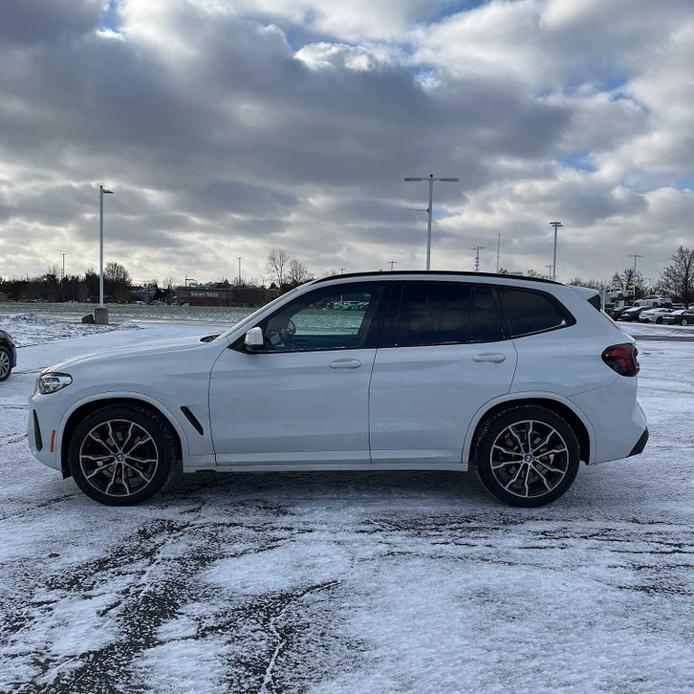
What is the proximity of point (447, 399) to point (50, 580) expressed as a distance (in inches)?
105

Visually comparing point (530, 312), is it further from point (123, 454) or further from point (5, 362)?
point (5, 362)

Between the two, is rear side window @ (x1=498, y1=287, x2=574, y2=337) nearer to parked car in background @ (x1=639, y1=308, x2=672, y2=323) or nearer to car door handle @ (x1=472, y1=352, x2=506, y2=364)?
car door handle @ (x1=472, y1=352, x2=506, y2=364)

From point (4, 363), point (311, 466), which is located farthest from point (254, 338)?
point (4, 363)

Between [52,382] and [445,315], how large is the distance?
289cm

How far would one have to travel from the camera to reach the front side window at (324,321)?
177 inches

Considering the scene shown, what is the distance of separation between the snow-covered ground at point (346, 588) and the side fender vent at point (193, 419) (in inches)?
22.8

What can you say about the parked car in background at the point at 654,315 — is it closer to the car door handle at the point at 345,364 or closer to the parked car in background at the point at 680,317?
the parked car in background at the point at 680,317

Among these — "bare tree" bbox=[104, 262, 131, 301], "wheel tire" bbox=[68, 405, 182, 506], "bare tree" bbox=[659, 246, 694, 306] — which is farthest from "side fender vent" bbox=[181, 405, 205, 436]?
"bare tree" bbox=[104, 262, 131, 301]

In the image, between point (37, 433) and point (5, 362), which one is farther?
point (5, 362)

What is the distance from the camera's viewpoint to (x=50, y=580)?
3338mm

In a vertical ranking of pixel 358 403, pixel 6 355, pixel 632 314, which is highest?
pixel 632 314

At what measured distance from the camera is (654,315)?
4797 cm

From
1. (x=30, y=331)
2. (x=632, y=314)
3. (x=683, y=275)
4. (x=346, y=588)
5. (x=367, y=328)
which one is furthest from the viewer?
(x=683, y=275)

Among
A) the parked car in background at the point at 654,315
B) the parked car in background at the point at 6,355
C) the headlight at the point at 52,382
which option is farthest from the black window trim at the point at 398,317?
the parked car in background at the point at 654,315
